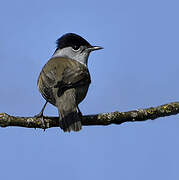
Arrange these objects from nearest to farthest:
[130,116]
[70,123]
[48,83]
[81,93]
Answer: [130,116] → [70,123] → [48,83] → [81,93]

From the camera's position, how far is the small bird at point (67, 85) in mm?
6047

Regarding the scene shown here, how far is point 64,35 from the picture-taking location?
28.2 feet

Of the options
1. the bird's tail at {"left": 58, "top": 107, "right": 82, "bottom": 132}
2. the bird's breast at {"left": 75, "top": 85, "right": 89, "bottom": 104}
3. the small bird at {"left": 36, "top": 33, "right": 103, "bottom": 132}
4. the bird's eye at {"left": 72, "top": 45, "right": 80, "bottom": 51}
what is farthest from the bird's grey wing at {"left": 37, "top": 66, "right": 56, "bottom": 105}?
the bird's eye at {"left": 72, "top": 45, "right": 80, "bottom": 51}

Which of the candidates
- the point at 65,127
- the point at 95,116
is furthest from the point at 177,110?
the point at 65,127

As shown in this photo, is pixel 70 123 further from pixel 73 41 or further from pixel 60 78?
pixel 73 41

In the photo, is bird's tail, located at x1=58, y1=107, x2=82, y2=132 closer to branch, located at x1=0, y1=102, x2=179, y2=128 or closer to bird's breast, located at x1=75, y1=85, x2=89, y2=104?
branch, located at x1=0, y1=102, x2=179, y2=128

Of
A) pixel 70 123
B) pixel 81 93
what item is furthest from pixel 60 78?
pixel 70 123

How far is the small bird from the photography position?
605cm

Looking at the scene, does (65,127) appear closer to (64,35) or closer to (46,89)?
(46,89)

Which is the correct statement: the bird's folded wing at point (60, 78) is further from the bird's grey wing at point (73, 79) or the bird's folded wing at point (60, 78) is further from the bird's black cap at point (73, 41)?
the bird's black cap at point (73, 41)

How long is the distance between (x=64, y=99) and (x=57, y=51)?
2805 millimetres

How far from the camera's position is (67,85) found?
6.51 meters

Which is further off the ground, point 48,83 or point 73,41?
point 73,41

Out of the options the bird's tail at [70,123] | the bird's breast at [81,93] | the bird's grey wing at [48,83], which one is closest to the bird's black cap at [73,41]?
the bird's grey wing at [48,83]
